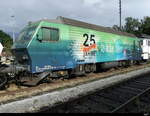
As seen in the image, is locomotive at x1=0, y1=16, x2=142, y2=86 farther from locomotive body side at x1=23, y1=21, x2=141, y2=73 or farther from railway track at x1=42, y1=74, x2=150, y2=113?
railway track at x1=42, y1=74, x2=150, y2=113

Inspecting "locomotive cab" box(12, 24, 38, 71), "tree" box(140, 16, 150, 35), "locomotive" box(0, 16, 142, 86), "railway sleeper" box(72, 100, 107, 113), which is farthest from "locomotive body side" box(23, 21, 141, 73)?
"tree" box(140, 16, 150, 35)

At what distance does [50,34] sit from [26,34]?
1204 mm

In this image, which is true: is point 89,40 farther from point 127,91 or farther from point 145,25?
point 145,25

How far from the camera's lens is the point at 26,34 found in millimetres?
12703

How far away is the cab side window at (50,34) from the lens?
41.3 ft

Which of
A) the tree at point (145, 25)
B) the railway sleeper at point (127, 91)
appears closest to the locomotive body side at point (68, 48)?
the railway sleeper at point (127, 91)

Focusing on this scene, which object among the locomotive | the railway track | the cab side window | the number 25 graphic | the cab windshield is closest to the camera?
the railway track

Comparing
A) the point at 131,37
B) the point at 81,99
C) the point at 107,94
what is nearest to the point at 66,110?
the point at 81,99

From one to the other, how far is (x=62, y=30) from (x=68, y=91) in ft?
13.3

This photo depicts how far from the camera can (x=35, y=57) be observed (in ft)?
39.6

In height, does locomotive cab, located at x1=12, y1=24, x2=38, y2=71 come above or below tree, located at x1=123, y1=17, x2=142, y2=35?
below

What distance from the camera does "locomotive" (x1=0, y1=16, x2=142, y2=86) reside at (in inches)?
469

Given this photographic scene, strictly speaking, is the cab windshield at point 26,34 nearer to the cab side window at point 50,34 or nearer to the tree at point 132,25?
the cab side window at point 50,34

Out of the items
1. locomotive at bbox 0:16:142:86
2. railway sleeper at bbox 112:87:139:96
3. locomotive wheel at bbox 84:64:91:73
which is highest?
locomotive at bbox 0:16:142:86
